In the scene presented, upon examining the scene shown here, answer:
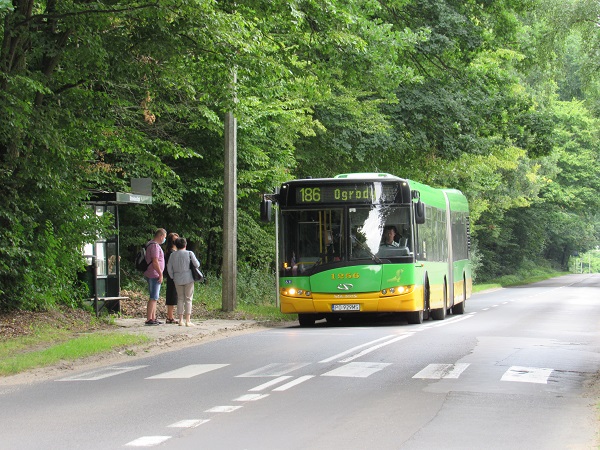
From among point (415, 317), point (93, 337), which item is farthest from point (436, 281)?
point (93, 337)

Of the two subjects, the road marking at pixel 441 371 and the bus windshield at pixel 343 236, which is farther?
the bus windshield at pixel 343 236

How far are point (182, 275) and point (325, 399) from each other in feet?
38.3

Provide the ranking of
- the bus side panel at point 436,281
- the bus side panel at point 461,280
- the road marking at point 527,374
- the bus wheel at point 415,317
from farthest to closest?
the bus side panel at point 461,280
the bus side panel at point 436,281
the bus wheel at point 415,317
the road marking at point 527,374

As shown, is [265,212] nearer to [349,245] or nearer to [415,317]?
[349,245]

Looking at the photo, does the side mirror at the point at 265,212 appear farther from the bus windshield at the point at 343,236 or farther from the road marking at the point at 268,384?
the road marking at the point at 268,384

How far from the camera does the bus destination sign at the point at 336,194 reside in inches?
953

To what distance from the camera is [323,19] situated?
1964 cm

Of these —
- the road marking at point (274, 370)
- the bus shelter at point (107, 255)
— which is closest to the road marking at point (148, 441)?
the road marking at point (274, 370)

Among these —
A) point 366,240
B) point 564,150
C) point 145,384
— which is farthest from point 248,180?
point 564,150

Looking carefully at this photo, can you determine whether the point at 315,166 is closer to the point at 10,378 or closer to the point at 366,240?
the point at 366,240

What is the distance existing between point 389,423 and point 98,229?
537 inches

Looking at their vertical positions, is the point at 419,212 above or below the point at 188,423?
above

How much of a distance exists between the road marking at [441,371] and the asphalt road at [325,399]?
14mm

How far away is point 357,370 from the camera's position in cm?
1443
